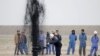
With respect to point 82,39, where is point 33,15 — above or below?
above

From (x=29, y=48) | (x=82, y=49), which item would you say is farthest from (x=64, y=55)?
(x=29, y=48)

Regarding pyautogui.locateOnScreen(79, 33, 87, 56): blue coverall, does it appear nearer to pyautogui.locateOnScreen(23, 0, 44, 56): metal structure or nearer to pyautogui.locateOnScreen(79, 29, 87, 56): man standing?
pyautogui.locateOnScreen(79, 29, 87, 56): man standing

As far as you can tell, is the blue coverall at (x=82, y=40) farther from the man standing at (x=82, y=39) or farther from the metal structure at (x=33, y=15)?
the metal structure at (x=33, y=15)

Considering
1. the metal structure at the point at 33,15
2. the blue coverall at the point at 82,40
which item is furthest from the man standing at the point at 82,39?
the metal structure at the point at 33,15

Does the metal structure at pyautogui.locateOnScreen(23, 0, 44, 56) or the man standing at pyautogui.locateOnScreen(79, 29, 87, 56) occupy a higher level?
the metal structure at pyautogui.locateOnScreen(23, 0, 44, 56)

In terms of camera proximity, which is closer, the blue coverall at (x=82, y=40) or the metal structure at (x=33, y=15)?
the metal structure at (x=33, y=15)

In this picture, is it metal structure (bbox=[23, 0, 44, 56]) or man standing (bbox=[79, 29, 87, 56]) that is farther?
man standing (bbox=[79, 29, 87, 56])

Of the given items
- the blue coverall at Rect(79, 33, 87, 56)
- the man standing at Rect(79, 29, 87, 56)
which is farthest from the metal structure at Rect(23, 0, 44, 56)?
the blue coverall at Rect(79, 33, 87, 56)

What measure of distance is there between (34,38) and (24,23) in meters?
0.30

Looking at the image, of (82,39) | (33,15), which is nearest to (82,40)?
(82,39)

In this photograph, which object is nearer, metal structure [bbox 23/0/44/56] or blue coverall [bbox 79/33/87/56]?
metal structure [bbox 23/0/44/56]

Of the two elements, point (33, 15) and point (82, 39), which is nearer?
point (33, 15)

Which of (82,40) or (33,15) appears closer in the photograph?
(33,15)

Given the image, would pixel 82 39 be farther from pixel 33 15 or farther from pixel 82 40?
pixel 33 15
